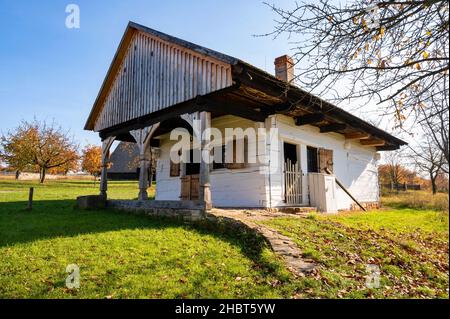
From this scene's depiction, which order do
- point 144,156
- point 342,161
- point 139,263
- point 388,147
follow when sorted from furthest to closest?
point 388,147, point 342,161, point 144,156, point 139,263

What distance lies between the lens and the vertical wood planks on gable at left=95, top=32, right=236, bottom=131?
759 cm

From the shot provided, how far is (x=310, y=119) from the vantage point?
9477 mm

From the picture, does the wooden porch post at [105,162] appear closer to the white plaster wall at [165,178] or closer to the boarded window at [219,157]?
the white plaster wall at [165,178]

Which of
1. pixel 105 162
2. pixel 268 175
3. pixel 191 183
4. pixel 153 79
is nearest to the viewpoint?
pixel 268 175

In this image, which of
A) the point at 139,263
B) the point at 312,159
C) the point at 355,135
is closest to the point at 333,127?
the point at 312,159

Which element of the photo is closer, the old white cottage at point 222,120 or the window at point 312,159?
the old white cottage at point 222,120

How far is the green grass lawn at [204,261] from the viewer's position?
373cm

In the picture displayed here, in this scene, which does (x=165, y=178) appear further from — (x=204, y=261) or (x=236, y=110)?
(x=204, y=261)

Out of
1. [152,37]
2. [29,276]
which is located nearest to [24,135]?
[152,37]

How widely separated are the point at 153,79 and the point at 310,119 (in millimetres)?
5084

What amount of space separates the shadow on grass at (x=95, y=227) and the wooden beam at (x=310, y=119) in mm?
4954

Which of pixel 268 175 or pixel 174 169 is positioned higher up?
pixel 174 169

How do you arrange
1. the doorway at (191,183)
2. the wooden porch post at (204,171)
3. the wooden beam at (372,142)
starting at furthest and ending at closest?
the wooden beam at (372,142) → the doorway at (191,183) → the wooden porch post at (204,171)

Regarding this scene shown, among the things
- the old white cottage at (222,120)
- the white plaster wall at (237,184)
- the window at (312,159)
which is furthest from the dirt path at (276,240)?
the window at (312,159)
